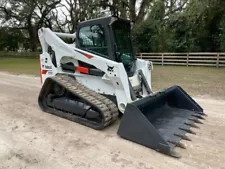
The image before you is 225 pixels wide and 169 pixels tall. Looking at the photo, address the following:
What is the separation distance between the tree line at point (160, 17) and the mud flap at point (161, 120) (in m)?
5.48

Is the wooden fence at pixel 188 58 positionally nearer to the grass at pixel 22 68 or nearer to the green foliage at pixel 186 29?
the green foliage at pixel 186 29

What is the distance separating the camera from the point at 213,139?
3.51 meters

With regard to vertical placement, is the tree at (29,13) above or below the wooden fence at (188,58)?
above

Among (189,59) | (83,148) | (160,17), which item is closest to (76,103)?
(83,148)

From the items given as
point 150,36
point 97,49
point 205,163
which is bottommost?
point 205,163

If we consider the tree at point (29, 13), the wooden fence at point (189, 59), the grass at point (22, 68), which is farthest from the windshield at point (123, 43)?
the tree at point (29, 13)

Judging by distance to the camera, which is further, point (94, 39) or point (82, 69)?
point (82, 69)

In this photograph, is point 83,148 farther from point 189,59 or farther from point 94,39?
point 189,59

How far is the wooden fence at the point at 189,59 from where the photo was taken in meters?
13.7

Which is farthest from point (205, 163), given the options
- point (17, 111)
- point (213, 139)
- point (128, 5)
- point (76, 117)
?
point (128, 5)

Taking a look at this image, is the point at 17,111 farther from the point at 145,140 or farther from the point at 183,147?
the point at 183,147

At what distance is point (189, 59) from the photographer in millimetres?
15047

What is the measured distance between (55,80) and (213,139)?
3.16 m

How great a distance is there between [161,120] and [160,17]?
1498cm
